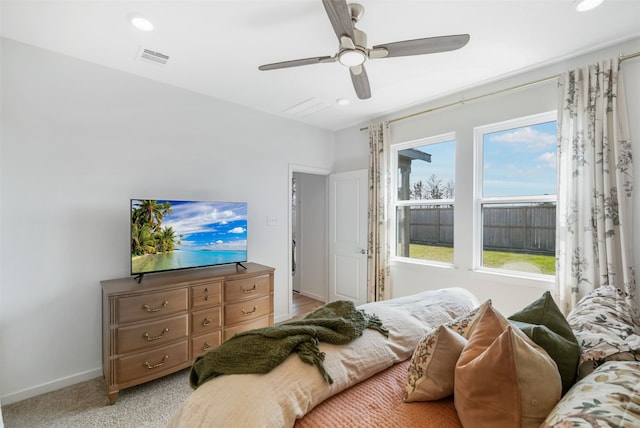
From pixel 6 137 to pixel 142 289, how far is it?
1.50 m

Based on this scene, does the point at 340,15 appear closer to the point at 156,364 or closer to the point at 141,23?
the point at 141,23

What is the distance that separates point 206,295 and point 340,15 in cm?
234

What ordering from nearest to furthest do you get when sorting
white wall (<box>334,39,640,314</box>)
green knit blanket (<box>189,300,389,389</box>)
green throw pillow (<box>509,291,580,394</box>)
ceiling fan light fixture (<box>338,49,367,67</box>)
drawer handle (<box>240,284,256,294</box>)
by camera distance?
green throw pillow (<box>509,291,580,394</box>) < green knit blanket (<box>189,300,389,389</box>) < ceiling fan light fixture (<box>338,49,367,67</box>) < white wall (<box>334,39,640,314</box>) < drawer handle (<box>240,284,256,294</box>)

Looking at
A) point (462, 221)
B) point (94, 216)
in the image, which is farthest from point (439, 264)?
point (94, 216)

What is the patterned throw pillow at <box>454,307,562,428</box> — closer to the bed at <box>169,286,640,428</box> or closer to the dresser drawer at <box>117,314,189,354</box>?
the bed at <box>169,286,640,428</box>

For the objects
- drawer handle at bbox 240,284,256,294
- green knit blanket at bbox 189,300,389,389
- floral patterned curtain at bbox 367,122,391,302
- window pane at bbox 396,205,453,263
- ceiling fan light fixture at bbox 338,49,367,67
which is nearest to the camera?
green knit blanket at bbox 189,300,389,389

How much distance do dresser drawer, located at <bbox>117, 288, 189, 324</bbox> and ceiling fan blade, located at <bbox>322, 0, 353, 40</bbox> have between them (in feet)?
7.41

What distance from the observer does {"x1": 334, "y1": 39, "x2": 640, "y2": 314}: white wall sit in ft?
7.14

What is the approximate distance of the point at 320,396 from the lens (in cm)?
103

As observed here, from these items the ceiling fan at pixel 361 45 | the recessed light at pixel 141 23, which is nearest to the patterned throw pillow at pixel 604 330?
the ceiling fan at pixel 361 45

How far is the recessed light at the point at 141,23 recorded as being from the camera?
6.13 ft

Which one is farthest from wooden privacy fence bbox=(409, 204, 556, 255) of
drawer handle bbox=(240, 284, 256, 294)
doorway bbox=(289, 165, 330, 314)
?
drawer handle bbox=(240, 284, 256, 294)

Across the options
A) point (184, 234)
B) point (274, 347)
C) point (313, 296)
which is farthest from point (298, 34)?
point (313, 296)

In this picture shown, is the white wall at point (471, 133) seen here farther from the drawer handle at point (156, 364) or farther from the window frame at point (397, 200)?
the drawer handle at point (156, 364)
